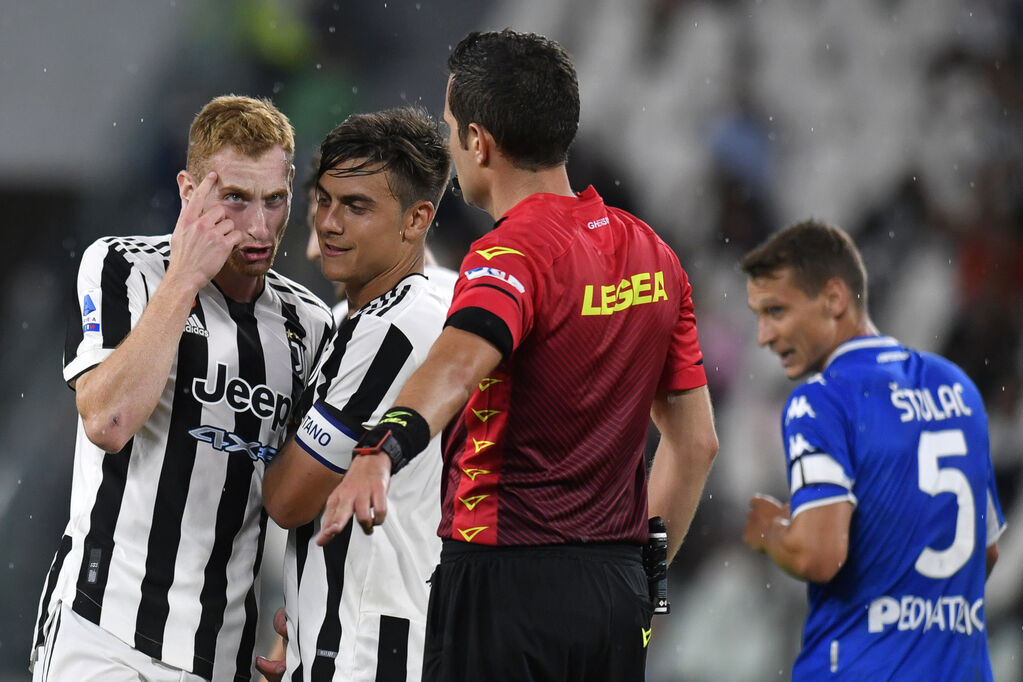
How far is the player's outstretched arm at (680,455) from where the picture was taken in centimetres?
259

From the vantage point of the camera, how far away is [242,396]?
2648 mm

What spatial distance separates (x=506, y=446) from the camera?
87.7 inches

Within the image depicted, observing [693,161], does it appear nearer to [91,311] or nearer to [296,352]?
[296,352]

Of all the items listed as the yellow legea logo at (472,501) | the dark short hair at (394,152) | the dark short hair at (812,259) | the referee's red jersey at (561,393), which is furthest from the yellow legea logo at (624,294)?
the dark short hair at (812,259)

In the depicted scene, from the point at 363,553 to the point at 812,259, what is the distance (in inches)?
69.4

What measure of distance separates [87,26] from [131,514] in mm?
5135

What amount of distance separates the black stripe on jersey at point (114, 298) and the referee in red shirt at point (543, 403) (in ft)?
2.50

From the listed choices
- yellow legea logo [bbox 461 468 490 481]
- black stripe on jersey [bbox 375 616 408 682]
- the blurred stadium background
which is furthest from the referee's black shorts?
the blurred stadium background

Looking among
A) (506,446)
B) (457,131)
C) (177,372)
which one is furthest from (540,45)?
(177,372)

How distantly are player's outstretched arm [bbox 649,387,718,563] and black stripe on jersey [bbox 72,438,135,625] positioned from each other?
116 centimetres

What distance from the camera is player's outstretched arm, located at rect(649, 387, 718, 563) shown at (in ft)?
8.48

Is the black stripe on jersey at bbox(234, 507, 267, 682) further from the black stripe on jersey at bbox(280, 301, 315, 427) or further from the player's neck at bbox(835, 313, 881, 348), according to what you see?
the player's neck at bbox(835, 313, 881, 348)

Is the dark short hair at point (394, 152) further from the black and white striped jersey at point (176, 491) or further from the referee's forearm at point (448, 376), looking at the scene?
the referee's forearm at point (448, 376)

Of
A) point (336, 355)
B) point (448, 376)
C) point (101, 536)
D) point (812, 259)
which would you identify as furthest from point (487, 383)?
point (812, 259)
